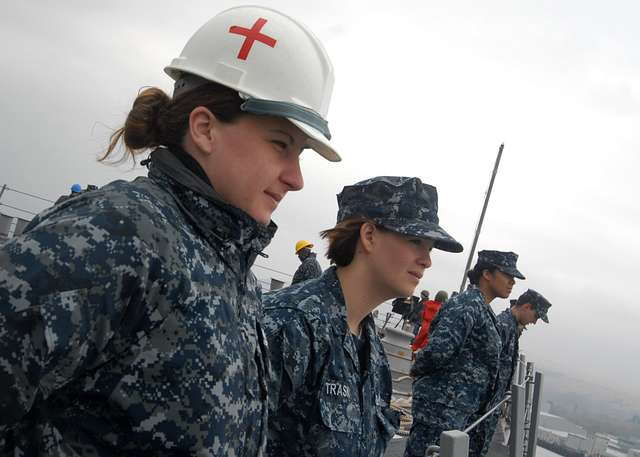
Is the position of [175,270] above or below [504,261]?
below

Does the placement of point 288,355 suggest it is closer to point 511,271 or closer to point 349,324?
point 349,324

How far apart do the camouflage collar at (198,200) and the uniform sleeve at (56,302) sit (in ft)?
1.05

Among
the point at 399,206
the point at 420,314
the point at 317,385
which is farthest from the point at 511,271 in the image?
the point at 420,314

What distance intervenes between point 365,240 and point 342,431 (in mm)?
916

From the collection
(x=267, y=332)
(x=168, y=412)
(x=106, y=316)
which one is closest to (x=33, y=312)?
(x=106, y=316)

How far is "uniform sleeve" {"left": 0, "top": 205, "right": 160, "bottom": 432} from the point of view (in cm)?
96

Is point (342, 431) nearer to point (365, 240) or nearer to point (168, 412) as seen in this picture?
point (365, 240)

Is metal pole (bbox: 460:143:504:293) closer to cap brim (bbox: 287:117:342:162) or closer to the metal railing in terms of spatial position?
the metal railing

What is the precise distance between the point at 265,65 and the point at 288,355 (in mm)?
1097

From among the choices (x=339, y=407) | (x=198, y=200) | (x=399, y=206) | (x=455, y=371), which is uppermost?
(x=399, y=206)

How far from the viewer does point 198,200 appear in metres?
1.41

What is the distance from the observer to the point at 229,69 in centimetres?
157

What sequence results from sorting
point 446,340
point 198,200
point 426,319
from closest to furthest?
1. point 198,200
2. point 446,340
3. point 426,319

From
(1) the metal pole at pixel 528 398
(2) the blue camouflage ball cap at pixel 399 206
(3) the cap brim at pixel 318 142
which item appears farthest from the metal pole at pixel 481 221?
(3) the cap brim at pixel 318 142
